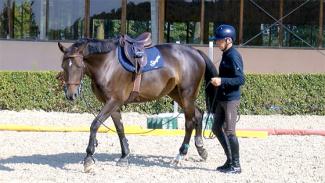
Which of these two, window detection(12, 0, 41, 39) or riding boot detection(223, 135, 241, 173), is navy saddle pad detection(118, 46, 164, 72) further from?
window detection(12, 0, 41, 39)

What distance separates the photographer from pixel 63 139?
10219 mm

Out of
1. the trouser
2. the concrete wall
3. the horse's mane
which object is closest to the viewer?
the trouser

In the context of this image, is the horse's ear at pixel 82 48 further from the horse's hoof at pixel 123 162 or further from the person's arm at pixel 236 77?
the person's arm at pixel 236 77

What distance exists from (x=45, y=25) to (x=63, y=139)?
753 cm

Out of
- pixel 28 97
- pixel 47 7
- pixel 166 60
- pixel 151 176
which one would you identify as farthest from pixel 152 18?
pixel 151 176

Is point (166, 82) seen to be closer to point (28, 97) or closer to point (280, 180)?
point (280, 180)

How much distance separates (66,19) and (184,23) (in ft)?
10.8

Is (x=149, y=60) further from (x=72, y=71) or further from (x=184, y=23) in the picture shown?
(x=184, y=23)

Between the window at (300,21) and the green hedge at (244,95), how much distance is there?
9.96 ft

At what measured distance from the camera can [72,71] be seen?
7312mm

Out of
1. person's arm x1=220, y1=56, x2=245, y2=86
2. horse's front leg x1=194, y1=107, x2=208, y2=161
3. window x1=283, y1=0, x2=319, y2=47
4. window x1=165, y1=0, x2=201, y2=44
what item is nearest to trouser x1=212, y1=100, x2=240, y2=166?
person's arm x1=220, y1=56, x2=245, y2=86

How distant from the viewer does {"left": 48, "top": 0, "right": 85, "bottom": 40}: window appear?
16953 mm

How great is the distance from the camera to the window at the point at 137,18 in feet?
55.3

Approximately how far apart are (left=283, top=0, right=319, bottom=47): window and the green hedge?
304 cm
